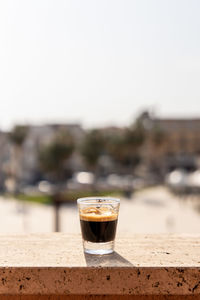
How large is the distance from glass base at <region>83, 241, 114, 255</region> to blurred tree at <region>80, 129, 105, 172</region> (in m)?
38.0

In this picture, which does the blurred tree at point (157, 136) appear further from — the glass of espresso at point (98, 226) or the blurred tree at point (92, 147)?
the glass of espresso at point (98, 226)

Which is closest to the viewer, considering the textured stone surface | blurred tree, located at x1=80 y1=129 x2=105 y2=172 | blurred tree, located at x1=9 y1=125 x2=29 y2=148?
the textured stone surface

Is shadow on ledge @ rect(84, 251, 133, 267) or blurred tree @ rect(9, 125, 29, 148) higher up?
shadow on ledge @ rect(84, 251, 133, 267)

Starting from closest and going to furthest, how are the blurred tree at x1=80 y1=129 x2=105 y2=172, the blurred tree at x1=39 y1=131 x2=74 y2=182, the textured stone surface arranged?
the textured stone surface < the blurred tree at x1=39 y1=131 x2=74 y2=182 < the blurred tree at x1=80 y1=129 x2=105 y2=172

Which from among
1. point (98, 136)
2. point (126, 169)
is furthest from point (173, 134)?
point (98, 136)

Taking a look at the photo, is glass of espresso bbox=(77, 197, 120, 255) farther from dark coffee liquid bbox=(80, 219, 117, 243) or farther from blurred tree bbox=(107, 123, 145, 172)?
blurred tree bbox=(107, 123, 145, 172)

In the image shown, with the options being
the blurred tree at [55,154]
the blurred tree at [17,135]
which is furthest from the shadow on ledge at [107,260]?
the blurred tree at [17,135]

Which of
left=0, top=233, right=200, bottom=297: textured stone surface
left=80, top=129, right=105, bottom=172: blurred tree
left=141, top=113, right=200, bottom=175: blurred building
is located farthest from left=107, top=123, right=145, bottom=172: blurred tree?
left=0, top=233, right=200, bottom=297: textured stone surface

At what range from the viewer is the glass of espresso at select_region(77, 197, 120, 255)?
1521 millimetres

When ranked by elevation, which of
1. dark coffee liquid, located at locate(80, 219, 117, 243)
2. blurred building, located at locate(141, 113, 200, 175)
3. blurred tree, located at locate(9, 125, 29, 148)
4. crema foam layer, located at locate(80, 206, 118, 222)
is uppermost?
crema foam layer, located at locate(80, 206, 118, 222)

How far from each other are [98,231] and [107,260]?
0.45ft

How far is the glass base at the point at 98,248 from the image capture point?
1508 mm

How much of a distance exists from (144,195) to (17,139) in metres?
16.4

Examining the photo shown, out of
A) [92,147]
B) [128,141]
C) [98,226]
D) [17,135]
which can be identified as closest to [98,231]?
[98,226]
